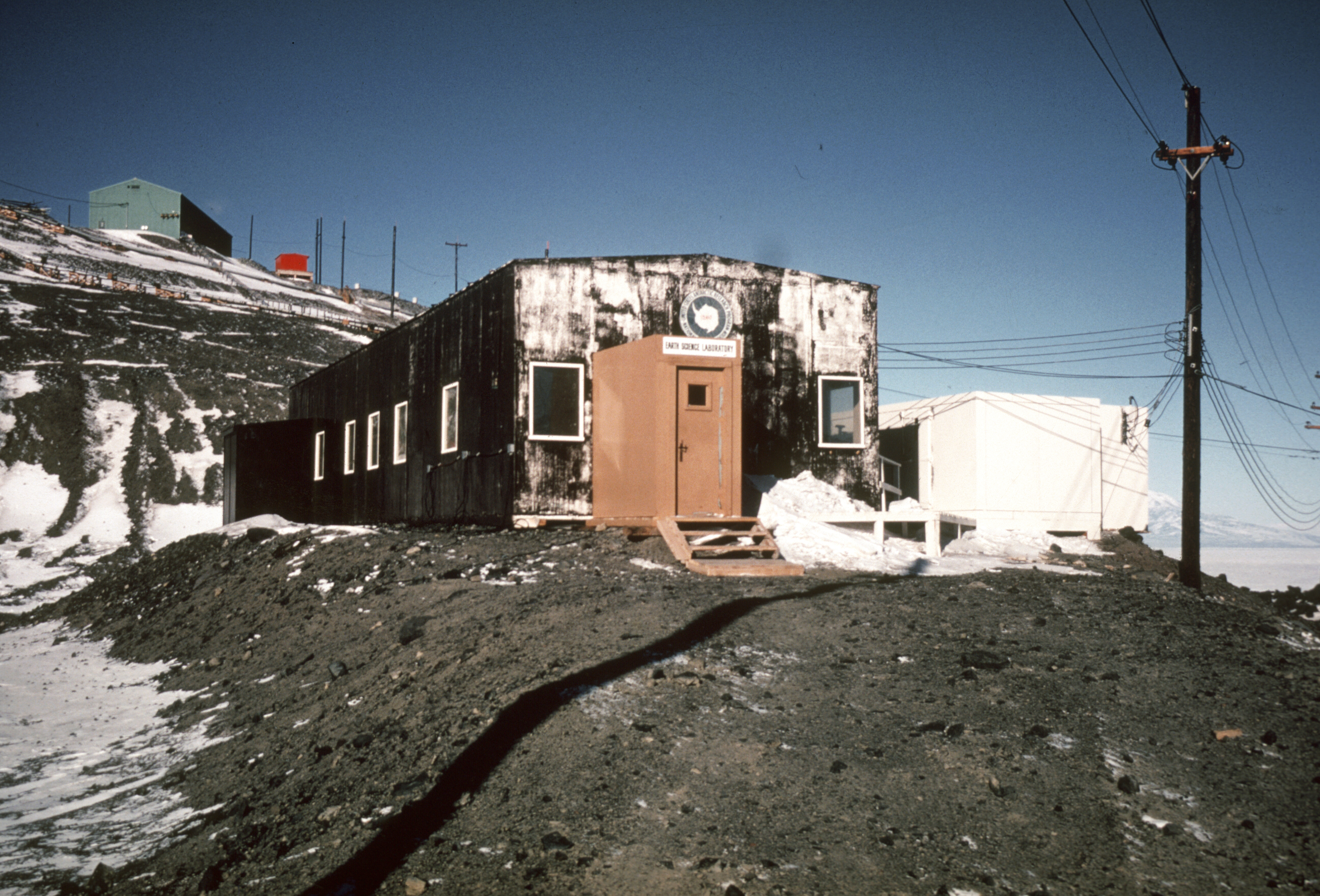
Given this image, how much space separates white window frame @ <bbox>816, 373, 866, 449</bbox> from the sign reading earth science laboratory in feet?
13.0

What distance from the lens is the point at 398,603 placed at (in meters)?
9.78

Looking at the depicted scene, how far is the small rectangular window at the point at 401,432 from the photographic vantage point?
1952 centimetres

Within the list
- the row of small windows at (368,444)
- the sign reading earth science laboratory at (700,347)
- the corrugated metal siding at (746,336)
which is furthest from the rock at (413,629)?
the row of small windows at (368,444)

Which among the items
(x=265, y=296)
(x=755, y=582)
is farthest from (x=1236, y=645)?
(x=265, y=296)

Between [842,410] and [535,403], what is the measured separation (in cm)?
587

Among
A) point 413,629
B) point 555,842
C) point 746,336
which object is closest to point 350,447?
point 746,336

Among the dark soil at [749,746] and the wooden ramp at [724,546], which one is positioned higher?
the wooden ramp at [724,546]

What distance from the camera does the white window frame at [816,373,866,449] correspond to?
16281 mm

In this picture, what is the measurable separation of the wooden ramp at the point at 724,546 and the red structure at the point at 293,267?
91.4 meters

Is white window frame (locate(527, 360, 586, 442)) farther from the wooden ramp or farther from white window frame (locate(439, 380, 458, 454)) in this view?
the wooden ramp

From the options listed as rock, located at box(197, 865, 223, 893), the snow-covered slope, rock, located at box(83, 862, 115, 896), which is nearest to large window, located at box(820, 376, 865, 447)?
rock, located at box(197, 865, 223, 893)

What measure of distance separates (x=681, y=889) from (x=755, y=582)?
6.17 meters

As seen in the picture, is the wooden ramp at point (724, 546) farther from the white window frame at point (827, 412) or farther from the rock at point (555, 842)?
the rock at point (555, 842)

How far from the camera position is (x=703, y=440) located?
1277 cm
